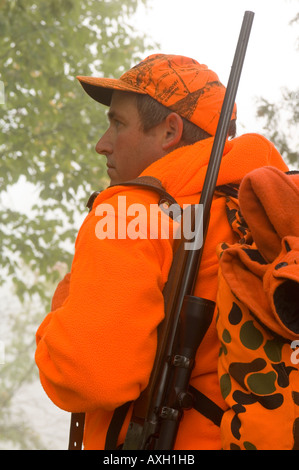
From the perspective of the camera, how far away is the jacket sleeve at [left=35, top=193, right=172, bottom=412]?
4.41 feet

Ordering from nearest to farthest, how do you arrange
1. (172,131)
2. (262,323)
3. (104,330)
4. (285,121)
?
1. (262,323)
2. (104,330)
3. (172,131)
4. (285,121)

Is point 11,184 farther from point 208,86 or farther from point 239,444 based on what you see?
point 239,444

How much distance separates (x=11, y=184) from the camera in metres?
7.81

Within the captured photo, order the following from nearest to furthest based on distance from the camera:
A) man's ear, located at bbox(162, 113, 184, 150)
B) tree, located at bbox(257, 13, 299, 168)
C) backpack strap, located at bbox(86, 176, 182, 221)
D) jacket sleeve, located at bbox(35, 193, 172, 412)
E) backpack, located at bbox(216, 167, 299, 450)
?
backpack, located at bbox(216, 167, 299, 450) < jacket sleeve, located at bbox(35, 193, 172, 412) < backpack strap, located at bbox(86, 176, 182, 221) < man's ear, located at bbox(162, 113, 184, 150) < tree, located at bbox(257, 13, 299, 168)

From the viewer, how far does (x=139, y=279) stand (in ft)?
4.54

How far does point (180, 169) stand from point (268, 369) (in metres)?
0.62

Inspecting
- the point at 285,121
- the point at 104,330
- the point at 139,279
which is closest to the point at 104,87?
the point at 139,279

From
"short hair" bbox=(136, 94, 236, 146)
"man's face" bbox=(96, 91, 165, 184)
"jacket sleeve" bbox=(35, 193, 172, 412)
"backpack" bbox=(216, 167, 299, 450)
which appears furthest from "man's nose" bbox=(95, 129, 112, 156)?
"backpack" bbox=(216, 167, 299, 450)

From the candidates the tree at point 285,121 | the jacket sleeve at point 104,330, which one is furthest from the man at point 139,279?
the tree at point 285,121

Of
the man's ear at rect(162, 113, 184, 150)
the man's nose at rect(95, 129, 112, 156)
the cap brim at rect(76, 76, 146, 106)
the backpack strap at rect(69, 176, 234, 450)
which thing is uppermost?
the cap brim at rect(76, 76, 146, 106)

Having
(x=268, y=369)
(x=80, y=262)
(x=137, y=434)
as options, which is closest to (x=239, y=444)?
(x=268, y=369)

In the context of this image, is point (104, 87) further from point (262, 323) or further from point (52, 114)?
point (52, 114)

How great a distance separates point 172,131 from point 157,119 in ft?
0.20

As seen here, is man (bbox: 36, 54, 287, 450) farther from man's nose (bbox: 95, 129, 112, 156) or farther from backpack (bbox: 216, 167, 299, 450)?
backpack (bbox: 216, 167, 299, 450)
